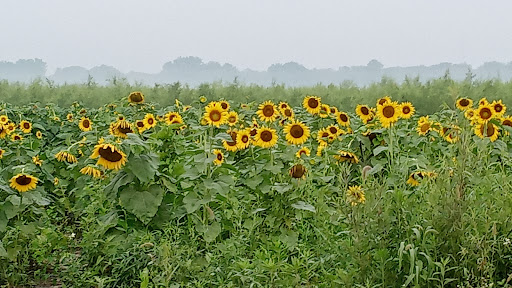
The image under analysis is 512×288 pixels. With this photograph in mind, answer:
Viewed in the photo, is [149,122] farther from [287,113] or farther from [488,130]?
[488,130]

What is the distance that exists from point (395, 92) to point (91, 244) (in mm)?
8484

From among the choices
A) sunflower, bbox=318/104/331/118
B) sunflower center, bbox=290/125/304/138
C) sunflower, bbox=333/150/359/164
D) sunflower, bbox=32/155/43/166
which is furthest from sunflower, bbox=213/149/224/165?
sunflower, bbox=318/104/331/118

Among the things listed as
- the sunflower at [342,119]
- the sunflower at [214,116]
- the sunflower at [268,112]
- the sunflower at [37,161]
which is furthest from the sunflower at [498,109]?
the sunflower at [37,161]

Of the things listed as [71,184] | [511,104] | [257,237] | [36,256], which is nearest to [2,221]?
[36,256]

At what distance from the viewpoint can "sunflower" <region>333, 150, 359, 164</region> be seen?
460 cm

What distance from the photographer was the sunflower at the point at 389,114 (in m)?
4.63

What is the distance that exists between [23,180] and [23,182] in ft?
0.04

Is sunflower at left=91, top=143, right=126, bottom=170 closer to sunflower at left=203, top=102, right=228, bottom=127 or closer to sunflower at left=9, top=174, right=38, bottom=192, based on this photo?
sunflower at left=9, top=174, right=38, bottom=192

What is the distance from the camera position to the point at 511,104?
1023 cm

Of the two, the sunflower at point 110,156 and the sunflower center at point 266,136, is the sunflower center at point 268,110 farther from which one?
the sunflower at point 110,156

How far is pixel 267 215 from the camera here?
4000 mm

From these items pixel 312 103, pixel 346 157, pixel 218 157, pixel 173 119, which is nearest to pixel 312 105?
pixel 312 103

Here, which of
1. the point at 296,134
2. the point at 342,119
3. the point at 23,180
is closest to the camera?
the point at 23,180

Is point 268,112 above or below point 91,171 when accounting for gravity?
above
